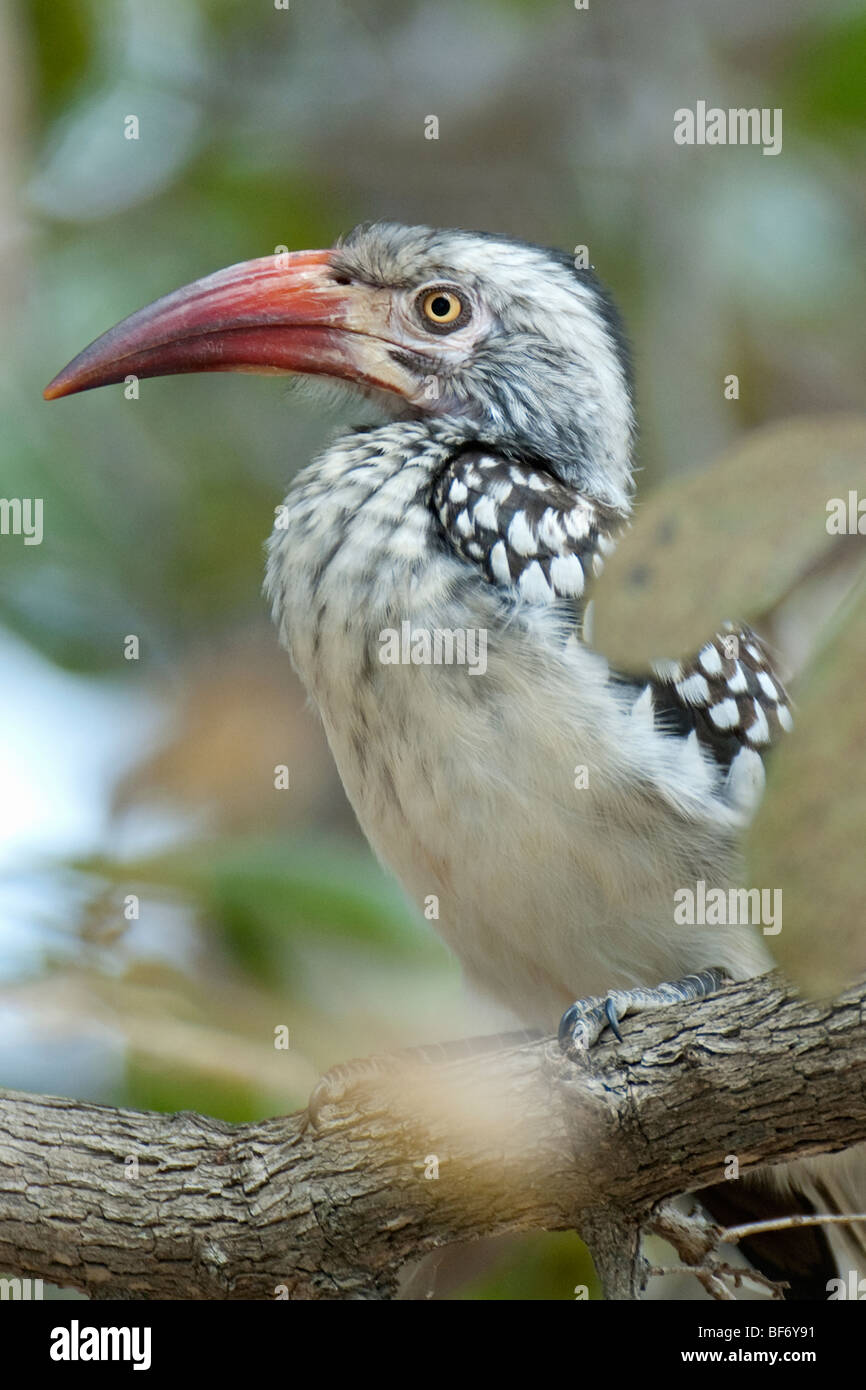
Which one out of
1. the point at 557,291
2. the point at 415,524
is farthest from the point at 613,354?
the point at 415,524

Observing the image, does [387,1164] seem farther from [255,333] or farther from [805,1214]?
[255,333]

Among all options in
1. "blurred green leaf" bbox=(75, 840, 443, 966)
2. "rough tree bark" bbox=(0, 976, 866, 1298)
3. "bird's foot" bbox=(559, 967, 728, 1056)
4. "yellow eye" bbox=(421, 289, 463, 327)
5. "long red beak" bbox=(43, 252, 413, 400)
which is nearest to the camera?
"rough tree bark" bbox=(0, 976, 866, 1298)

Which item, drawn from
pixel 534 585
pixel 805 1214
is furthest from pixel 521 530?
pixel 805 1214

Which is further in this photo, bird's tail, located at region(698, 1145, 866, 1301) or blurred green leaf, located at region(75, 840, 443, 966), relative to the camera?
blurred green leaf, located at region(75, 840, 443, 966)

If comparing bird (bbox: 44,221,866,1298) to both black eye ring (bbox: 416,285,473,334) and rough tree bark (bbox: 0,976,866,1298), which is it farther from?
rough tree bark (bbox: 0,976,866,1298)

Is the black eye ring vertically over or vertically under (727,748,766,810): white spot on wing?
over
